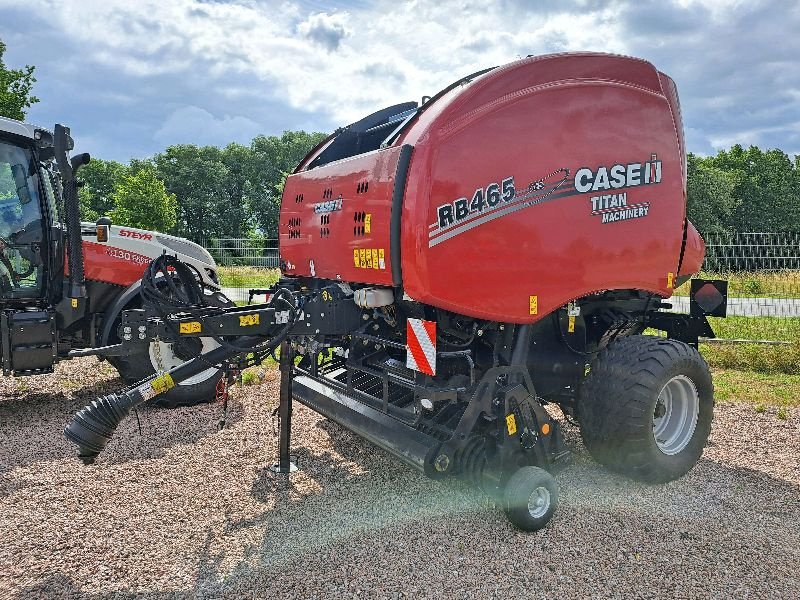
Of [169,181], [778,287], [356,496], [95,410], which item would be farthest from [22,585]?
[169,181]

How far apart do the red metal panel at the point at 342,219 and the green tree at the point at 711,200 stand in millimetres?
33493

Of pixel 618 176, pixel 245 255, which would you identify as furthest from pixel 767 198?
pixel 618 176

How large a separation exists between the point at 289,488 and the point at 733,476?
3079mm

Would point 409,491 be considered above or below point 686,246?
below

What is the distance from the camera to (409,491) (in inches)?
162

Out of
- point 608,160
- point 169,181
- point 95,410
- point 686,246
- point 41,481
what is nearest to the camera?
point 95,410

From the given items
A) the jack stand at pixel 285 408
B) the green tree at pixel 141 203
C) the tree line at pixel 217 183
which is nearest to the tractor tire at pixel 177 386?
the jack stand at pixel 285 408

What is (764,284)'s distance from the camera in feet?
46.9

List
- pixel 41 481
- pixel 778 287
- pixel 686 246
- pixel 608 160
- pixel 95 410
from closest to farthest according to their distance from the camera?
pixel 95 410 < pixel 608 160 < pixel 41 481 < pixel 686 246 < pixel 778 287

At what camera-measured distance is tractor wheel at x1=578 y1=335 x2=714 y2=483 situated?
393cm

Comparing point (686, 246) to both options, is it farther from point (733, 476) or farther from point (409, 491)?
point (409, 491)

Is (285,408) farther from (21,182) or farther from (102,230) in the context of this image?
(21,182)

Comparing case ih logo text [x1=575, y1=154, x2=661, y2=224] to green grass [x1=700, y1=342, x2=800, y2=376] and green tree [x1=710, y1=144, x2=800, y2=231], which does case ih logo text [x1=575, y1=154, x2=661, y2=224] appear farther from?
green tree [x1=710, y1=144, x2=800, y2=231]

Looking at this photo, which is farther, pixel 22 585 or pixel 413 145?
pixel 413 145
